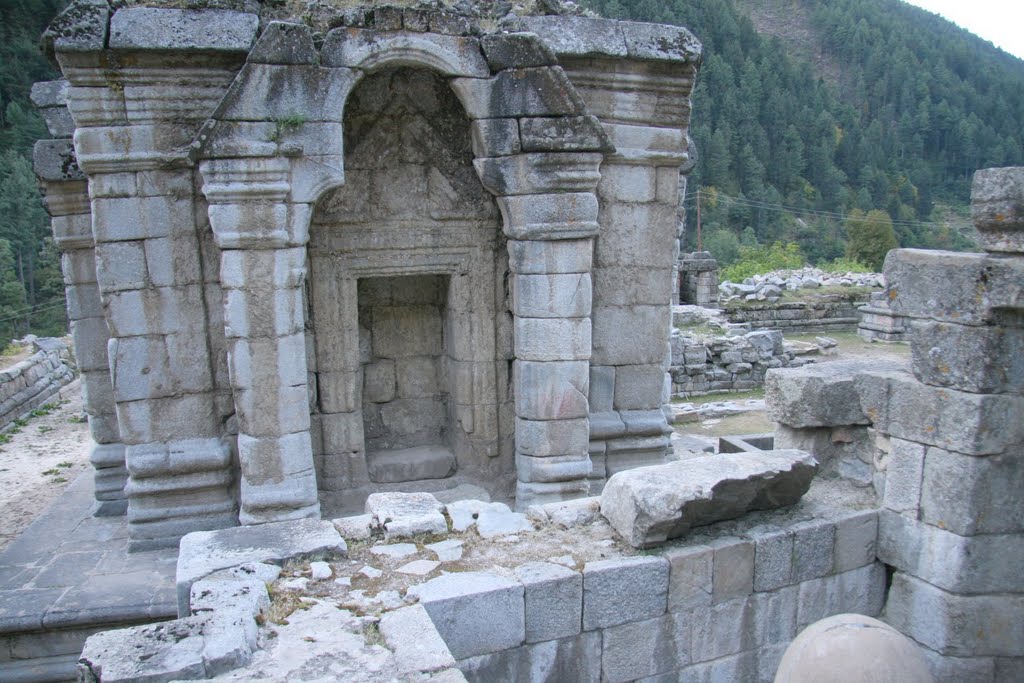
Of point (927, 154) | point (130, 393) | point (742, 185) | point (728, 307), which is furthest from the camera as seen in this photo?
point (927, 154)

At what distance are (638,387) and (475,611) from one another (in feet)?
11.6

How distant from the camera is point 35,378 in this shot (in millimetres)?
13555

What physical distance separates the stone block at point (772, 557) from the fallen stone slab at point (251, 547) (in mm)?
2057

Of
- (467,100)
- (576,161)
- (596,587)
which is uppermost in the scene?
(467,100)

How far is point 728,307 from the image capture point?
19.8 meters

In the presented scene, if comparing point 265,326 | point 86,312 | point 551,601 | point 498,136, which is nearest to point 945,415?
point 551,601

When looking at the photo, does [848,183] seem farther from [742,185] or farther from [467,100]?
[467,100]

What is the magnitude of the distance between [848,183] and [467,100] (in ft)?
184

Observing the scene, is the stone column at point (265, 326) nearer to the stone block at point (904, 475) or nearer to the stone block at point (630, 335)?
the stone block at point (630, 335)

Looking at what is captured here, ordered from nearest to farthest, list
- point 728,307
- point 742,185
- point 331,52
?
point 331,52, point 728,307, point 742,185

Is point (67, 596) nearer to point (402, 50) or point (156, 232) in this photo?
point (156, 232)

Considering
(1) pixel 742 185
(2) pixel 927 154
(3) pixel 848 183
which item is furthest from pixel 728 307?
(2) pixel 927 154

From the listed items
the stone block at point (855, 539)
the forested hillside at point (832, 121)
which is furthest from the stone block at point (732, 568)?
the forested hillside at point (832, 121)

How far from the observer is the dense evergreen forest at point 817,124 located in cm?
3416
